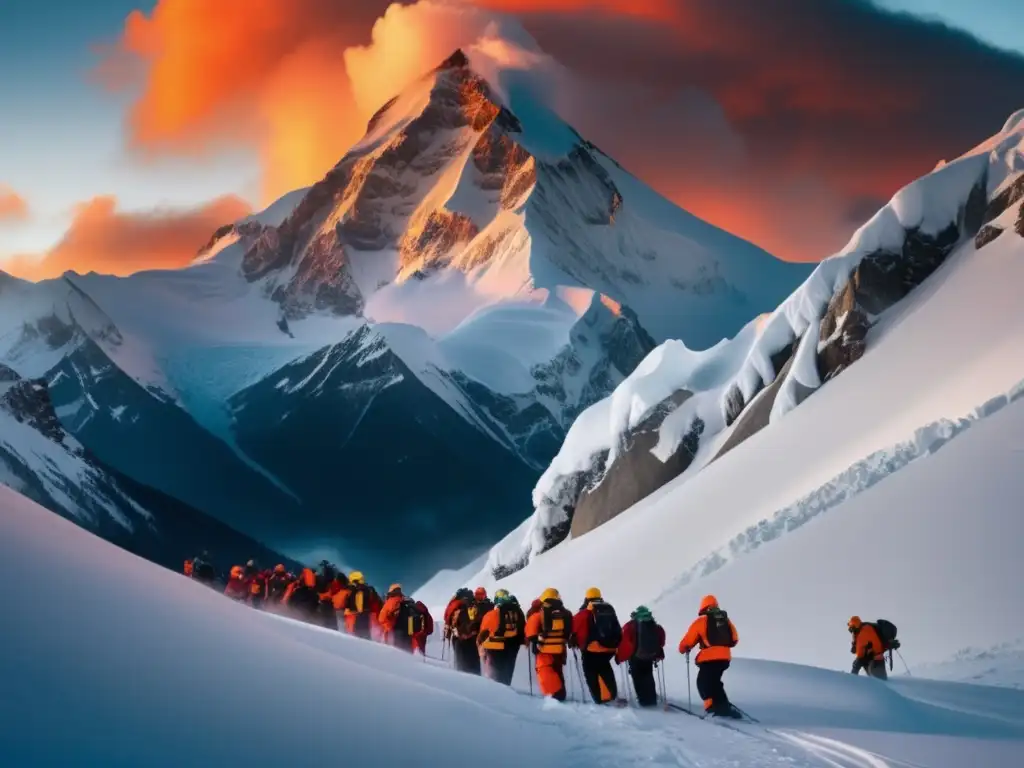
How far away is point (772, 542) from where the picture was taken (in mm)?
31781

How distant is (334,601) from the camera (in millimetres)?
26406

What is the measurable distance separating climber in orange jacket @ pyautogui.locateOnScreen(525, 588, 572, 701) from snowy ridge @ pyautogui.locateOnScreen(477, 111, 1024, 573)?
3289 centimetres

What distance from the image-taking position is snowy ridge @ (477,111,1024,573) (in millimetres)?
48250

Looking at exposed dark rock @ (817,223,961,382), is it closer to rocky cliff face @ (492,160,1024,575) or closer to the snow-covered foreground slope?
rocky cliff face @ (492,160,1024,575)

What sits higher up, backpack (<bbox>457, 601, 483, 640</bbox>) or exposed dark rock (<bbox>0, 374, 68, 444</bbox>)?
exposed dark rock (<bbox>0, 374, 68, 444</bbox>)

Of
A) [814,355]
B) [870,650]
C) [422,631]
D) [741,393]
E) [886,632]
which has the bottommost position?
[870,650]

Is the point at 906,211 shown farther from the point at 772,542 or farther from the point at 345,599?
the point at 345,599

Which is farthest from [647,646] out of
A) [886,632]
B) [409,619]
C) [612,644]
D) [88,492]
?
[88,492]

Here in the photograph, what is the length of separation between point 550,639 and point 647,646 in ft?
4.59

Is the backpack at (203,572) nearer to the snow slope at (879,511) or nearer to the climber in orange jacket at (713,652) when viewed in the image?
the snow slope at (879,511)

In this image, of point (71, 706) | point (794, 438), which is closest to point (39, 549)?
point (71, 706)

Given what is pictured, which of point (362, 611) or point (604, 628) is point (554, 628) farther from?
point (362, 611)

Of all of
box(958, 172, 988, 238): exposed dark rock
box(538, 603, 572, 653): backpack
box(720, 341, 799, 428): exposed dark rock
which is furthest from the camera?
box(720, 341, 799, 428): exposed dark rock

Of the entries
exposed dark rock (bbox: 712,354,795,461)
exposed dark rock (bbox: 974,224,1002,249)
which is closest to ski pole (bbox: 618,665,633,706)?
exposed dark rock (bbox: 712,354,795,461)
